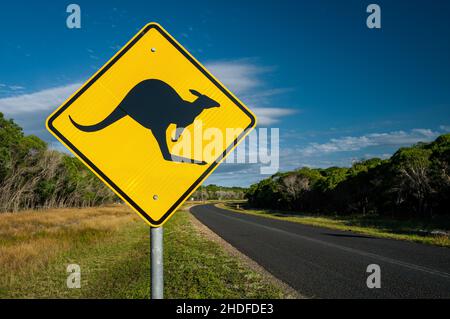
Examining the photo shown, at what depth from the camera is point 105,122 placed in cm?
182

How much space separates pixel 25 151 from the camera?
3906cm

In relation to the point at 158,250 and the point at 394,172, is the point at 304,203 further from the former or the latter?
the point at 158,250

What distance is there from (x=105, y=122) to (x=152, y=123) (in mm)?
268

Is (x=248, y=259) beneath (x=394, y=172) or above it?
beneath

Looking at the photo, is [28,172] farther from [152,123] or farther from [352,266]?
[152,123]

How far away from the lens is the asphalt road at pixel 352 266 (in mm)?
6309

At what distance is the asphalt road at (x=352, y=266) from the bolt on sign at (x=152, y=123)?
5074 millimetres

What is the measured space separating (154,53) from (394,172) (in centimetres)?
3173
